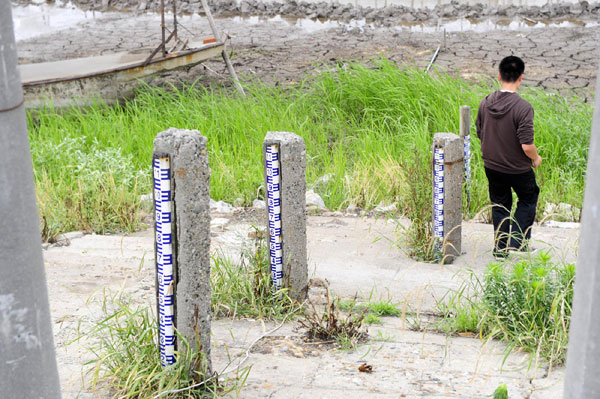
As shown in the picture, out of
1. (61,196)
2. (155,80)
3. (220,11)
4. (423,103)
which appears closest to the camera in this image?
(61,196)

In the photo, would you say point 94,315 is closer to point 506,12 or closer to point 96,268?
point 96,268

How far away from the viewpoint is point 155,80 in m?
12.5

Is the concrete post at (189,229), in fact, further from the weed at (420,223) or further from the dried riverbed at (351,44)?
the dried riverbed at (351,44)

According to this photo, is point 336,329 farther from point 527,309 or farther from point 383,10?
point 383,10

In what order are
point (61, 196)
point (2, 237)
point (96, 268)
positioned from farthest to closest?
point (61, 196) < point (96, 268) < point (2, 237)

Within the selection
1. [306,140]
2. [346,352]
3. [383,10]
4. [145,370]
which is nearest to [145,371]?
[145,370]

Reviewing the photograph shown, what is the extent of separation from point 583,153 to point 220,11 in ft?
55.4

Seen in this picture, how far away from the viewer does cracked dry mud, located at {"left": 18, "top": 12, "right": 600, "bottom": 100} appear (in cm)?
1430

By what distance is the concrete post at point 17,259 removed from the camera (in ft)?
6.70

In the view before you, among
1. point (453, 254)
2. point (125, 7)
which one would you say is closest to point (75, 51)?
point (125, 7)

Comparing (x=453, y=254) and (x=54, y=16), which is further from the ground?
(x=54, y=16)

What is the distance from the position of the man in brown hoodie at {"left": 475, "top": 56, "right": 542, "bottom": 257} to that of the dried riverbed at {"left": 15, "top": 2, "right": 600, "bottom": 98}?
6.57m

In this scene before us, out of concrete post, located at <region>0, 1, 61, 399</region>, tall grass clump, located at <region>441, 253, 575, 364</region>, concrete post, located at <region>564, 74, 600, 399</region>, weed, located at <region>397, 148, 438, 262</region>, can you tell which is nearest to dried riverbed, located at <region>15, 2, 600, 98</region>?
weed, located at <region>397, 148, 438, 262</region>

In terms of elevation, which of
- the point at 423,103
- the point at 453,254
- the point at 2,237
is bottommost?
the point at 453,254
